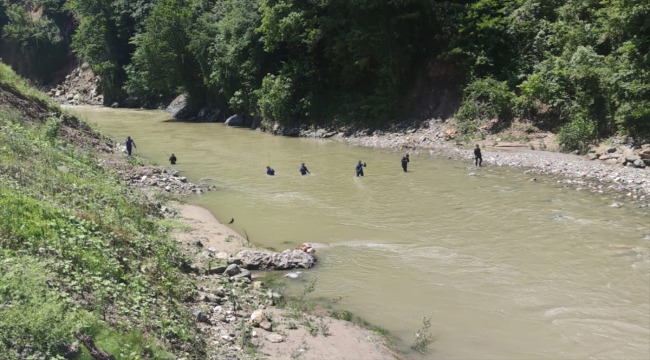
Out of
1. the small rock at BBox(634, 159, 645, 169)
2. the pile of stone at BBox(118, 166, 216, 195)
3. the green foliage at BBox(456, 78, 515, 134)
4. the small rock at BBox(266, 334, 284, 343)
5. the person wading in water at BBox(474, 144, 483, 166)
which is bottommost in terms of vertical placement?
the small rock at BBox(266, 334, 284, 343)

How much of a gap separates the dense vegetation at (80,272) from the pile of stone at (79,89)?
52066 millimetres

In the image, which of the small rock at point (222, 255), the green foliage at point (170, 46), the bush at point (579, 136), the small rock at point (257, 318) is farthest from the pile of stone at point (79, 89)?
the small rock at point (257, 318)

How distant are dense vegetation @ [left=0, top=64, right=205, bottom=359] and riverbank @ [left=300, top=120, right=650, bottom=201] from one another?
1451 centimetres

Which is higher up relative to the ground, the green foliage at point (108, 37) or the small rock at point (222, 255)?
the green foliage at point (108, 37)

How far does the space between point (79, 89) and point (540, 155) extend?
186 ft

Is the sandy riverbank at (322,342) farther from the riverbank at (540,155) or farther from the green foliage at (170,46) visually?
the green foliage at (170,46)

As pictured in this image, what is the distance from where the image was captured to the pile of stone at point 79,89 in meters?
60.6

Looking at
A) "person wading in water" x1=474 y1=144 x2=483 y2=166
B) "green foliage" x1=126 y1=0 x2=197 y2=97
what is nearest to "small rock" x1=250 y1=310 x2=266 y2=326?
"person wading in water" x1=474 y1=144 x2=483 y2=166

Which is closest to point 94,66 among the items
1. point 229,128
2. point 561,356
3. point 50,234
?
point 229,128

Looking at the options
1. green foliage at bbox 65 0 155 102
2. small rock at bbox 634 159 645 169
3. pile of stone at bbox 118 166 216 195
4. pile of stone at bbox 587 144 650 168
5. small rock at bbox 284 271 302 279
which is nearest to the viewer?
small rock at bbox 284 271 302 279

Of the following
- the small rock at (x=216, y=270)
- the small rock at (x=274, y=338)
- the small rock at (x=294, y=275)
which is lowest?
the small rock at (x=274, y=338)

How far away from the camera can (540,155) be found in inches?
891

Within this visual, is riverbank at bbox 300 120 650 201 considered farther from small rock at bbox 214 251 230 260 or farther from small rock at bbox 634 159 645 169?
small rock at bbox 214 251 230 260

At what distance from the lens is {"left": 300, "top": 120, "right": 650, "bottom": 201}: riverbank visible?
60.3ft
